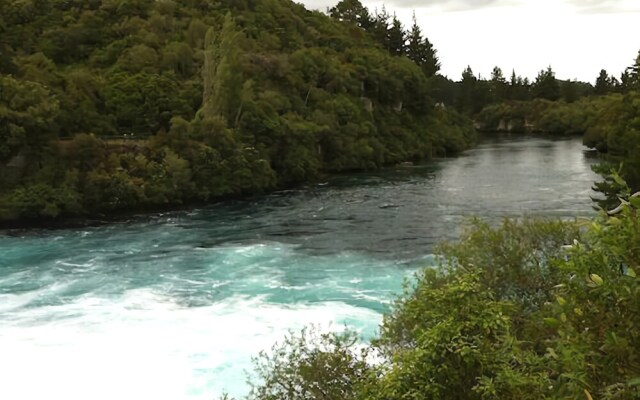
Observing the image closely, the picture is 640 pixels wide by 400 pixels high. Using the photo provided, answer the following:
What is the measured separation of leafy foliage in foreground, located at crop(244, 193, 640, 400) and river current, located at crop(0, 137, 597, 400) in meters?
3.47

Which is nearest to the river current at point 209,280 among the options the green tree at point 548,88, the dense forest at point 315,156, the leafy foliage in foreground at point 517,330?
the dense forest at point 315,156

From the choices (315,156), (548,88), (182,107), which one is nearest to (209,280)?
(182,107)

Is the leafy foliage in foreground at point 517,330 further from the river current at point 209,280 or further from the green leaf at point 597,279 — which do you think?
the river current at point 209,280

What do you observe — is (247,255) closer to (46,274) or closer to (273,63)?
(46,274)

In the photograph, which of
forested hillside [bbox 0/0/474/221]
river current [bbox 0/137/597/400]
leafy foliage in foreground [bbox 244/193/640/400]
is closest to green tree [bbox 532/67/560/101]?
forested hillside [bbox 0/0/474/221]

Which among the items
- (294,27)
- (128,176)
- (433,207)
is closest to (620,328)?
(433,207)

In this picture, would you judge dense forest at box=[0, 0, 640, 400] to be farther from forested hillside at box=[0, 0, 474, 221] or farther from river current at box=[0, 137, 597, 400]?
river current at box=[0, 137, 597, 400]

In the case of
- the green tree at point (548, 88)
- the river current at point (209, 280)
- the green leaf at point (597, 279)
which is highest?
the green tree at point (548, 88)

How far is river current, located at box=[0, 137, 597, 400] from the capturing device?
1734cm

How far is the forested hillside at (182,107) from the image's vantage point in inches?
1535

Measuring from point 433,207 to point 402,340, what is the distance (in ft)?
92.8

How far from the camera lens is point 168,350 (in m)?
18.5

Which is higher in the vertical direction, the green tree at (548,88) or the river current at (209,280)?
the green tree at (548,88)

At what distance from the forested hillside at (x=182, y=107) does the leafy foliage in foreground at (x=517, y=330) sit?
1196 inches
